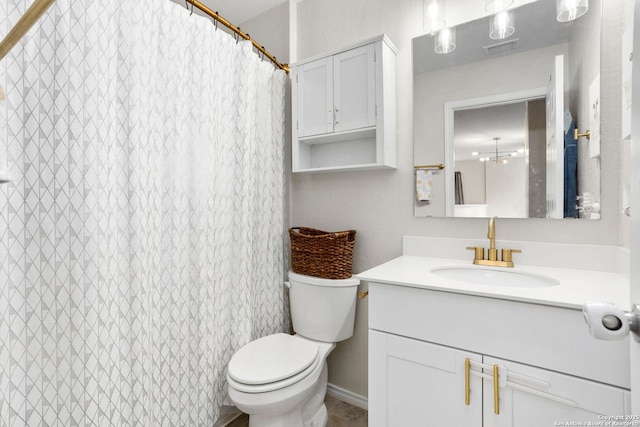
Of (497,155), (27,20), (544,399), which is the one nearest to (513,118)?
(497,155)

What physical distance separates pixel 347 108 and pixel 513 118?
2.57ft

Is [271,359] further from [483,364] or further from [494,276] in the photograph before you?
[494,276]

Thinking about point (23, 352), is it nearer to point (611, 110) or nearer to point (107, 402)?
point (107, 402)

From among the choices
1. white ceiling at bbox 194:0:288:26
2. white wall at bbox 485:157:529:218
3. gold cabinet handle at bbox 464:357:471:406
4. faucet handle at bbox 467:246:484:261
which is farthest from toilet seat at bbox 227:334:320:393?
white ceiling at bbox 194:0:288:26

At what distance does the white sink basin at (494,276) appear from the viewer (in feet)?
4.08

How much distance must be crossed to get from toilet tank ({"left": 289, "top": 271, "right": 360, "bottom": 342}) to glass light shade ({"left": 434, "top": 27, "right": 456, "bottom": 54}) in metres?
1.25

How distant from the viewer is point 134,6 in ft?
3.73

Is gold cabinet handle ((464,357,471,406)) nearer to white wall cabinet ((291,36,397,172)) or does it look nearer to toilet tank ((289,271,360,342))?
toilet tank ((289,271,360,342))

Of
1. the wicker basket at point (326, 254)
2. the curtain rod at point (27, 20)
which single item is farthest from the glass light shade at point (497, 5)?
the curtain rod at point (27, 20)

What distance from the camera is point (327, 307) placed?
1664 mm

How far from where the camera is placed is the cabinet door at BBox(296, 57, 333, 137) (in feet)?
5.66

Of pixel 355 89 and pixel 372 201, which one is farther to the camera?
pixel 372 201

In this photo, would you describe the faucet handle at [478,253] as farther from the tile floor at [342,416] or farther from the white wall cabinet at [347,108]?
the tile floor at [342,416]

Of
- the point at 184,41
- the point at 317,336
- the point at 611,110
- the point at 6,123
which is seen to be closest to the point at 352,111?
the point at 184,41
